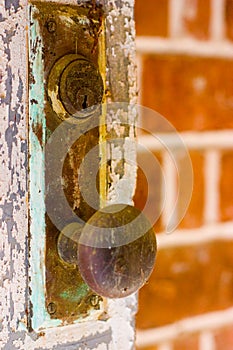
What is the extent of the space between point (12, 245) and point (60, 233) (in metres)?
0.03

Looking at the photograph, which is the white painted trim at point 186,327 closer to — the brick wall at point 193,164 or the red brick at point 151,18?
the brick wall at point 193,164

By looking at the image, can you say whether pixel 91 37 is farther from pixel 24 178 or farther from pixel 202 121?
pixel 202 121

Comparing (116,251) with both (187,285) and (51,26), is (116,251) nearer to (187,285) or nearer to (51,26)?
(51,26)

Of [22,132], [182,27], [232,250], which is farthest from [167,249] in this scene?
[22,132]

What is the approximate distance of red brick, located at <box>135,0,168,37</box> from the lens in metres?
0.57

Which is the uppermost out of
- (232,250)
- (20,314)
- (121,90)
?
(121,90)

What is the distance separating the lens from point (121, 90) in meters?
0.36

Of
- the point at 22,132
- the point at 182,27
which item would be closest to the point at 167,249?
the point at 182,27

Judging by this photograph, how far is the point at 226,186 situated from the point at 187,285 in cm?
12

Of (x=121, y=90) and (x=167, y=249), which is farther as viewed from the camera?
(x=167, y=249)

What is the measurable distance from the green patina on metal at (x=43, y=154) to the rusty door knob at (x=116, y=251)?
0.04 metres

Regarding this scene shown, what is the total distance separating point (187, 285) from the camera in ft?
2.09

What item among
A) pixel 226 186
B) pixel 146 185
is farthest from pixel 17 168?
pixel 226 186

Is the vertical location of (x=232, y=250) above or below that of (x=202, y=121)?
below
